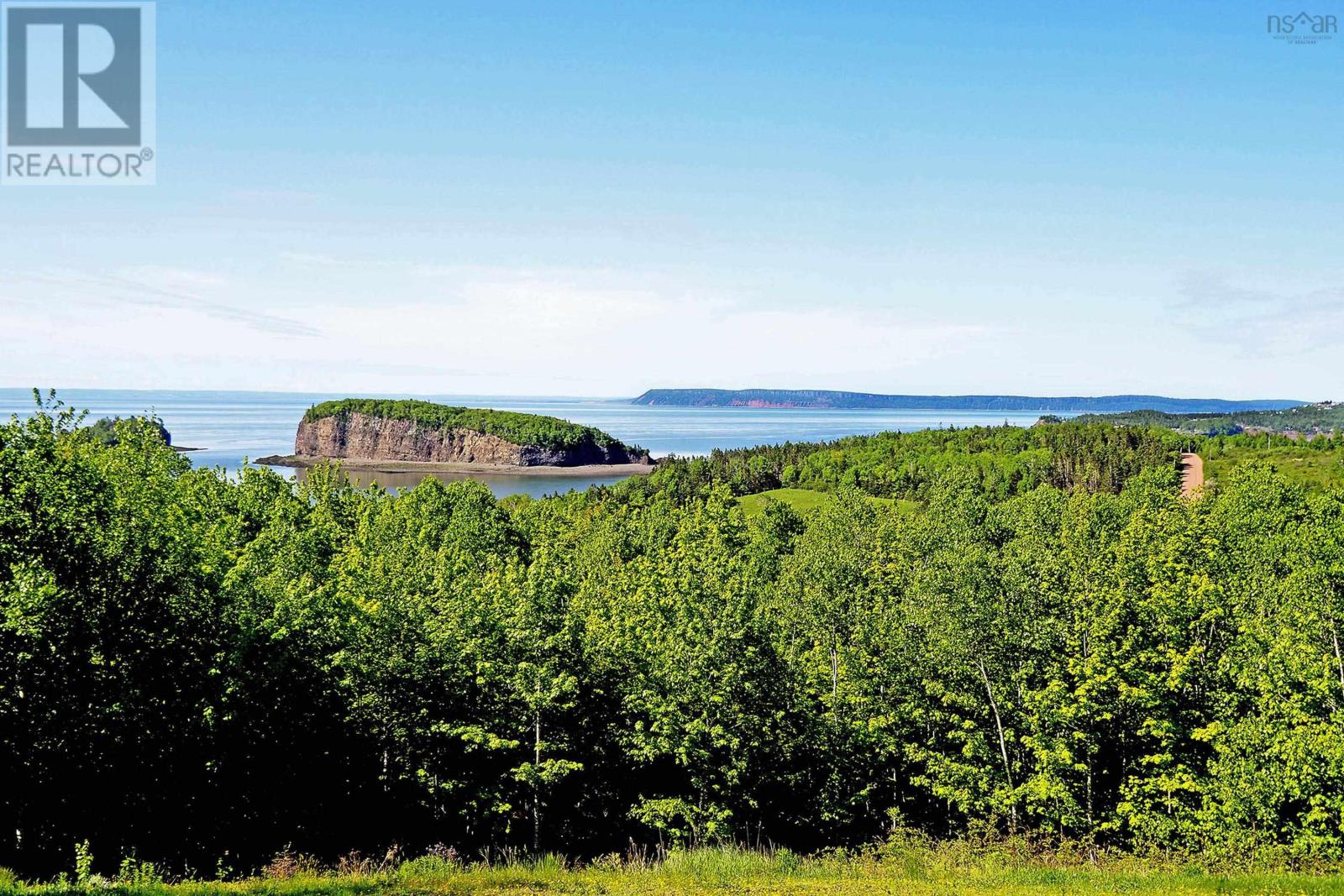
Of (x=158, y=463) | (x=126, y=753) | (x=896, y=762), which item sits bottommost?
(x=896, y=762)

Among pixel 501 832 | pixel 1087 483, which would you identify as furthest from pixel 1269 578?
pixel 1087 483

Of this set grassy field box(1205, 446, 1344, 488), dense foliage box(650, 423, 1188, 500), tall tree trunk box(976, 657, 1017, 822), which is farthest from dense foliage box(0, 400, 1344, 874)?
dense foliage box(650, 423, 1188, 500)

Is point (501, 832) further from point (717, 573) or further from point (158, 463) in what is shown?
point (158, 463)

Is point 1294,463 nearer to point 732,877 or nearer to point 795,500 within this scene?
point 795,500

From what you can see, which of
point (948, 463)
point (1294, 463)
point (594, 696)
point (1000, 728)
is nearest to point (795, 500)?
point (948, 463)

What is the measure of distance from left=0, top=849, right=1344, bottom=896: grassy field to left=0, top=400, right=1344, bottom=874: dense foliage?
8.51 ft

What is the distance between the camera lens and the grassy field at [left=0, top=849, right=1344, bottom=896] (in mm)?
15508

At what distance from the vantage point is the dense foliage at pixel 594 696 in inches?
685

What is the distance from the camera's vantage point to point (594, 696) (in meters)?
25.0

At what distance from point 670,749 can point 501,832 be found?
16.9ft

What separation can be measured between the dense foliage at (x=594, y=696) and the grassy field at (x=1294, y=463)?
196 feet

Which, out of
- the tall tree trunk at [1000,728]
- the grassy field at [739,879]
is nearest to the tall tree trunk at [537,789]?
the grassy field at [739,879]

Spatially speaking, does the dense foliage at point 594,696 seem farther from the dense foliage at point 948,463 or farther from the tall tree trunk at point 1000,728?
the dense foliage at point 948,463

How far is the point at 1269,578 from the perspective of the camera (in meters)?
30.7
